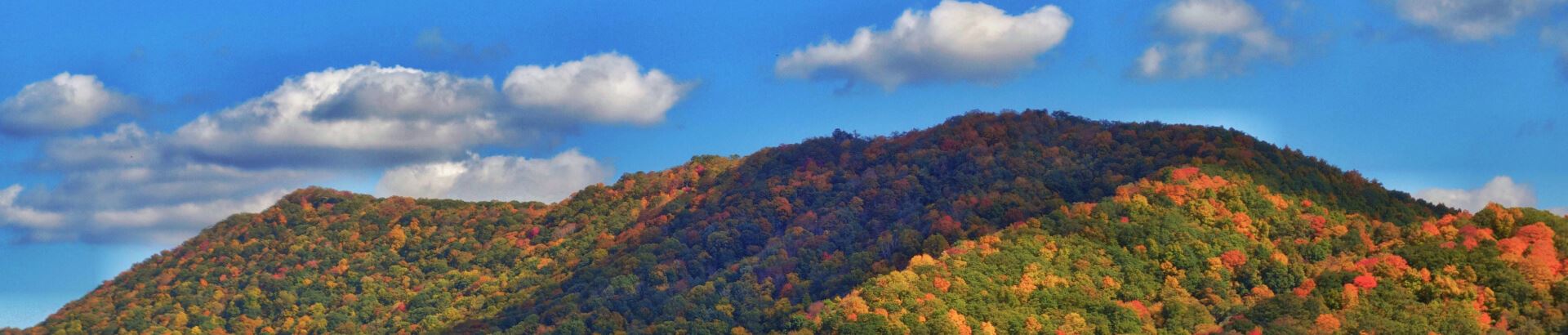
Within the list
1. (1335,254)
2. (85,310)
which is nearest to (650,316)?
(1335,254)

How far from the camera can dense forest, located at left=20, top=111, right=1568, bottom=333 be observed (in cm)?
9394

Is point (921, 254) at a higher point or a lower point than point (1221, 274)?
higher

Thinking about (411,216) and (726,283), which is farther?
(411,216)

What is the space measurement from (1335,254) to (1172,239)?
9.97m

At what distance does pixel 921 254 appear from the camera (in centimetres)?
10481

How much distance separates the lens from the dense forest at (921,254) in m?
93.9

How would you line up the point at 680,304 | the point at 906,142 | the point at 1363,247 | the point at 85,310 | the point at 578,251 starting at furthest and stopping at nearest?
the point at 85,310, the point at 578,251, the point at 906,142, the point at 680,304, the point at 1363,247

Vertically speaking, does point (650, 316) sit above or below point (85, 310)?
below

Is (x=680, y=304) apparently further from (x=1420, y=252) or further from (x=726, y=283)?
(x=1420, y=252)

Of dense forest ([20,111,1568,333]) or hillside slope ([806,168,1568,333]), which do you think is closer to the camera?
hillside slope ([806,168,1568,333])

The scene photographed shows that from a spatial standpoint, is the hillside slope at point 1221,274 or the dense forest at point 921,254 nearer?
the hillside slope at point 1221,274

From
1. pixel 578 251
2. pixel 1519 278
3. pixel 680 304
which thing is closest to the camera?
pixel 1519 278

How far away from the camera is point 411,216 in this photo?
510ft

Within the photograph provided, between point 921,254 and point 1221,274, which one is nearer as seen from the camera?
point 1221,274
